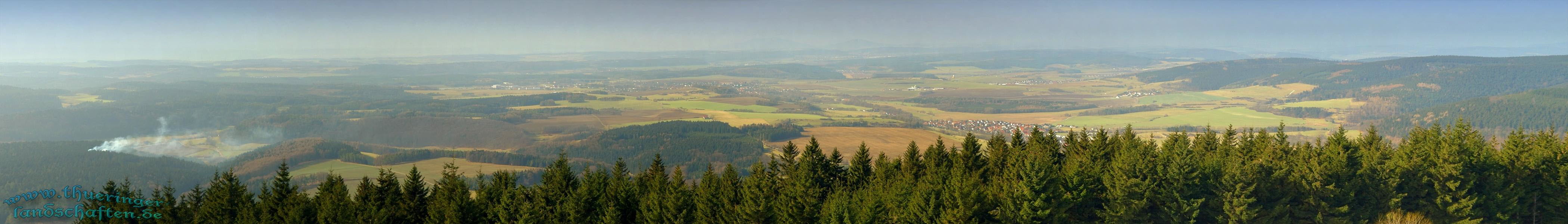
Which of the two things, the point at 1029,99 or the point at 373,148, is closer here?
the point at 373,148

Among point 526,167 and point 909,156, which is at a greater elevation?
point 909,156

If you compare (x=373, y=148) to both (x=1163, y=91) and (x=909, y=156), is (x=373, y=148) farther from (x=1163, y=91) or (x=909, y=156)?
(x=1163, y=91)

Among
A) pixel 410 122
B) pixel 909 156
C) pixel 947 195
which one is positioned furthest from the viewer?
pixel 410 122

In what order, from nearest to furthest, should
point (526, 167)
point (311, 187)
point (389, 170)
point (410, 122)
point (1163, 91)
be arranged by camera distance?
1. point (389, 170)
2. point (311, 187)
3. point (526, 167)
4. point (410, 122)
5. point (1163, 91)

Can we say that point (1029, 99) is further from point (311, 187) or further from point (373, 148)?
point (311, 187)

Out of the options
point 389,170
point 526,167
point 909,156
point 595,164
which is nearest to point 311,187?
point 526,167

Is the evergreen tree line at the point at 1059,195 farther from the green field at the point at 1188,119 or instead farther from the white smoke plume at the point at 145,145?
the white smoke plume at the point at 145,145
